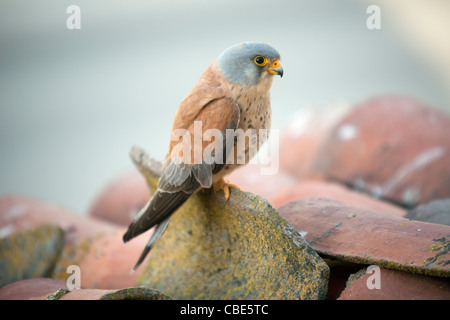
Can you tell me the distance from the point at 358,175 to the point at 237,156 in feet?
2.33

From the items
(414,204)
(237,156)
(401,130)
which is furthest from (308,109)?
(237,156)

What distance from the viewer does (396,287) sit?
2.79 feet

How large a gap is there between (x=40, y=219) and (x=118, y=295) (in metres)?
1.06

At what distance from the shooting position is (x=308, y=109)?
259 cm

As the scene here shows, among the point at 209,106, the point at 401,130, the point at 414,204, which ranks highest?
the point at 209,106

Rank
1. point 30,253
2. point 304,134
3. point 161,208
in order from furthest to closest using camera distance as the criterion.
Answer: point 304,134
point 30,253
point 161,208

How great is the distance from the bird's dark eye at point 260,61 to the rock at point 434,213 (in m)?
0.56

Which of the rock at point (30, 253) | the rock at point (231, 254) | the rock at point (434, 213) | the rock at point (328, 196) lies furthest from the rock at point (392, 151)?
the rock at point (30, 253)

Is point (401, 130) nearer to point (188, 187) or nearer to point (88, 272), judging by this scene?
point (188, 187)

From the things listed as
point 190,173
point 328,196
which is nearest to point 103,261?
point 190,173

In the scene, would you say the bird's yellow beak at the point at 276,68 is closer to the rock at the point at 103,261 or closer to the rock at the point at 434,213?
the rock at the point at 434,213

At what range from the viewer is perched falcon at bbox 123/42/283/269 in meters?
1.20

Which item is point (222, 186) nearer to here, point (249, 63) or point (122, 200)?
point (249, 63)

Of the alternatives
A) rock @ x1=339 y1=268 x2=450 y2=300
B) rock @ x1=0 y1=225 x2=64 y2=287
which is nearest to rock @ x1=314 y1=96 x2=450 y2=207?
rock @ x1=339 y1=268 x2=450 y2=300
